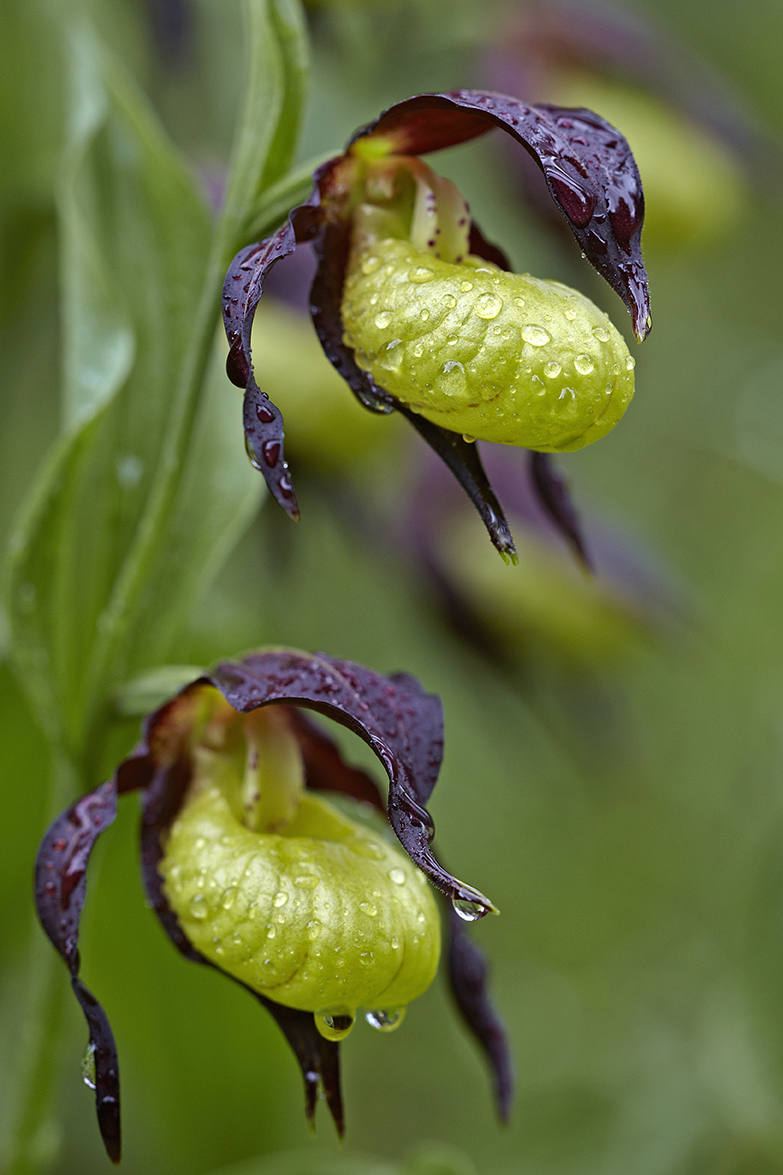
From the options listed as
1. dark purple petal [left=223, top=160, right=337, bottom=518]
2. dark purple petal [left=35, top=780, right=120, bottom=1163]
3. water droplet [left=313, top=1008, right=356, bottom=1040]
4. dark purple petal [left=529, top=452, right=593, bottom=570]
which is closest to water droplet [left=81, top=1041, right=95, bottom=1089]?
dark purple petal [left=35, top=780, right=120, bottom=1163]

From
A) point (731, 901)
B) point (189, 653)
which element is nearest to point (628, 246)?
point (189, 653)

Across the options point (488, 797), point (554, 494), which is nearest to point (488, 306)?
point (554, 494)

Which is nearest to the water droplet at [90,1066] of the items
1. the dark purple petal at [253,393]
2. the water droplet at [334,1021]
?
the water droplet at [334,1021]

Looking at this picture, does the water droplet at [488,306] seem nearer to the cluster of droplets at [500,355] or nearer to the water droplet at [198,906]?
the cluster of droplets at [500,355]

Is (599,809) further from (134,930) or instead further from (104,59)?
(104,59)

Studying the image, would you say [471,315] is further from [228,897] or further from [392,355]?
[228,897]

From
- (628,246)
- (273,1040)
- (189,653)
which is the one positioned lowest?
(273,1040)
